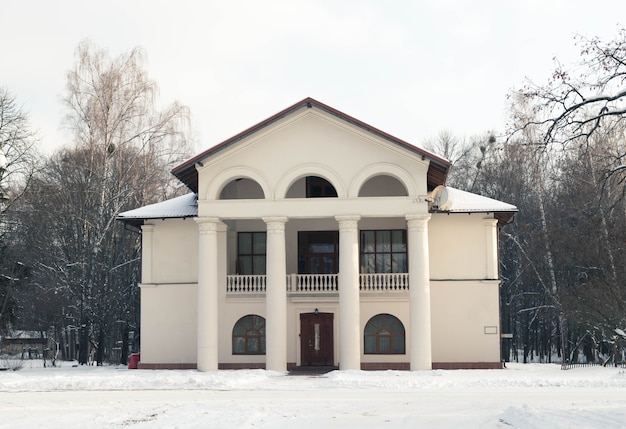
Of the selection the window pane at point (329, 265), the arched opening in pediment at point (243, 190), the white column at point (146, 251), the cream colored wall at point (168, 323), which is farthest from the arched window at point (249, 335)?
the arched opening in pediment at point (243, 190)

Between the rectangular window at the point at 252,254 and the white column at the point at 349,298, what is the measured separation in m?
5.18

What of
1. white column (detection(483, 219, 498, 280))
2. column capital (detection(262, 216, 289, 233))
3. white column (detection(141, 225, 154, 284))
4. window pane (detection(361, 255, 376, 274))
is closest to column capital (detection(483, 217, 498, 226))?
white column (detection(483, 219, 498, 280))

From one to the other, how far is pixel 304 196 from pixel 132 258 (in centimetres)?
1697

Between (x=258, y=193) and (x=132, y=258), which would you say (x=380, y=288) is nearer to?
(x=258, y=193)

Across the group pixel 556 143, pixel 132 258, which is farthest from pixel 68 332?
pixel 556 143

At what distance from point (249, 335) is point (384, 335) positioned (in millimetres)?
5556

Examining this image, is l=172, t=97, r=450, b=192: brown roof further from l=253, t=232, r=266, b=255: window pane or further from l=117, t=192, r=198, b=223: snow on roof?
l=253, t=232, r=266, b=255: window pane

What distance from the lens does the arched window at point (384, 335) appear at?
3553 cm

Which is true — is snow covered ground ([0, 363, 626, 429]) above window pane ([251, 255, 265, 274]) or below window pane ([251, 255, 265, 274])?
below

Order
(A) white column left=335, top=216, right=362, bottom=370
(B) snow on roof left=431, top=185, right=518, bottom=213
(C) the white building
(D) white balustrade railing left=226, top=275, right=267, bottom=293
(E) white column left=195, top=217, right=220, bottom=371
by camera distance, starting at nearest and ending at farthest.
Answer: (A) white column left=335, top=216, right=362, bottom=370, (C) the white building, (E) white column left=195, top=217, right=220, bottom=371, (B) snow on roof left=431, top=185, right=518, bottom=213, (D) white balustrade railing left=226, top=275, right=267, bottom=293

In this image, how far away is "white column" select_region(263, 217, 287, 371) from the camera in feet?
109

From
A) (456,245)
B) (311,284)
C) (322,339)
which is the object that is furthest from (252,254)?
(456,245)

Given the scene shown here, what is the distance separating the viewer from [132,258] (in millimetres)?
50281

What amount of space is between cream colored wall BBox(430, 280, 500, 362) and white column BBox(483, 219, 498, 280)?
1.41 ft
